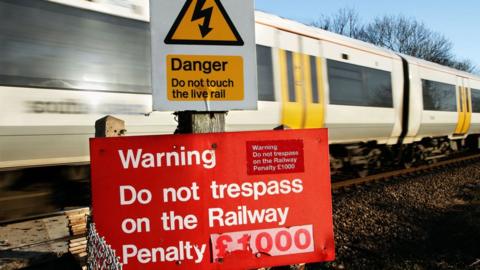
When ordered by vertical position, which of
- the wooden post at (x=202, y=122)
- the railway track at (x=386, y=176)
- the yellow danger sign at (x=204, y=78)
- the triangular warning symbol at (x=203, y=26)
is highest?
the triangular warning symbol at (x=203, y=26)

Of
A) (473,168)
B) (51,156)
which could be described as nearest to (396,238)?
(51,156)

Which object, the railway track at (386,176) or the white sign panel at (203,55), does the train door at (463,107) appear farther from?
the white sign panel at (203,55)

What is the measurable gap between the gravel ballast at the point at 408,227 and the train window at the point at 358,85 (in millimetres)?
1656

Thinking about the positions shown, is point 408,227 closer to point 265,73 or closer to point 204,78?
point 265,73

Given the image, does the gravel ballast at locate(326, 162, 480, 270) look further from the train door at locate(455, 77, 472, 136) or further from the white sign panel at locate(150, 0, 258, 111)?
the train door at locate(455, 77, 472, 136)

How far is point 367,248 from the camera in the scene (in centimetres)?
464

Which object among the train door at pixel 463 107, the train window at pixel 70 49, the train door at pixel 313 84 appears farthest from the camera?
the train door at pixel 463 107

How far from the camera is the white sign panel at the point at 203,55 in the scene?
2129 mm

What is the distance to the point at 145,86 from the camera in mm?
5332

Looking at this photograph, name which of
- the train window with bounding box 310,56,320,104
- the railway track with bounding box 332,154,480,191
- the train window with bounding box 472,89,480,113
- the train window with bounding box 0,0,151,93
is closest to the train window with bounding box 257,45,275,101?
the train window with bounding box 310,56,320,104

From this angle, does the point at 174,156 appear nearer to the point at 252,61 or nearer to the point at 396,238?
the point at 252,61

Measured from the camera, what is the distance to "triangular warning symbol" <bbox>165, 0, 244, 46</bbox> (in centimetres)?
214

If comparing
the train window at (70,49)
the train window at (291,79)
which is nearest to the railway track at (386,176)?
the train window at (291,79)

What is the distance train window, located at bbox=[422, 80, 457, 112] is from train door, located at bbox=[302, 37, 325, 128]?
4.70 m
